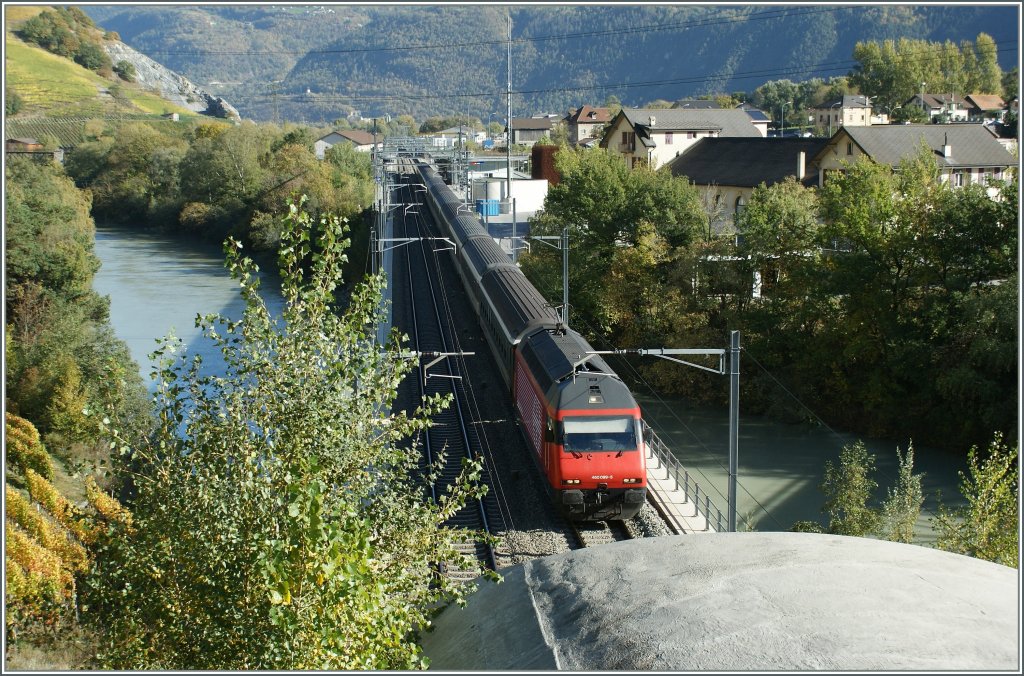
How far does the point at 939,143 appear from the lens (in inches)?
1747

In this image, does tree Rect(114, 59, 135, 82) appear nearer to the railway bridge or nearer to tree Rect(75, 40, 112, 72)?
tree Rect(75, 40, 112, 72)

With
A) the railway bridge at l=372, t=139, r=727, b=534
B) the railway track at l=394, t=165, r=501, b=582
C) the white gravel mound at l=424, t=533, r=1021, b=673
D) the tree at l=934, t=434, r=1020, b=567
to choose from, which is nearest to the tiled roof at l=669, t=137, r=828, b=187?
the railway bridge at l=372, t=139, r=727, b=534

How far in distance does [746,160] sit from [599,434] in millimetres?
37044

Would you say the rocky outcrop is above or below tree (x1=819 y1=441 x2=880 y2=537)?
above

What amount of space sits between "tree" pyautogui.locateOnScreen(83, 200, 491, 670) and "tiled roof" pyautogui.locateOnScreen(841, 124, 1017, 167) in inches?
1542

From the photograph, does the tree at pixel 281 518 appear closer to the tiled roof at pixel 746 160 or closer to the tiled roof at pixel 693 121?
the tiled roof at pixel 746 160

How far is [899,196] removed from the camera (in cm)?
3091

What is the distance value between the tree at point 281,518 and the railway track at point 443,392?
77 centimetres

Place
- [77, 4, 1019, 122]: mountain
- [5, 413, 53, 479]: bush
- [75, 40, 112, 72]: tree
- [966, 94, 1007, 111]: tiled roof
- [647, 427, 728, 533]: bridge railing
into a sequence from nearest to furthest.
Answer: [647, 427, 728, 533]: bridge railing, [5, 413, 53, 479]: bush, [966, 94, 1007, 111]: tiled roof, [75, 40, 112, 72]: tree, [77, 4, 1019, 122]: mountain

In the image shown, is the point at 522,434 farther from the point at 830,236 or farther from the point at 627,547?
the point at 830,236

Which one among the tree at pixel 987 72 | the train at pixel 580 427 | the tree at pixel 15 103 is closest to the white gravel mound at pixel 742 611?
the train at pixel 580 427

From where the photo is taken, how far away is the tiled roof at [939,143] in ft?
141

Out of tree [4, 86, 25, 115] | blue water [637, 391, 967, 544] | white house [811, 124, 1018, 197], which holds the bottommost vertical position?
blue water [637, 391, 967, 544]

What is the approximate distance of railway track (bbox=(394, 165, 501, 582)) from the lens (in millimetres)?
15320
